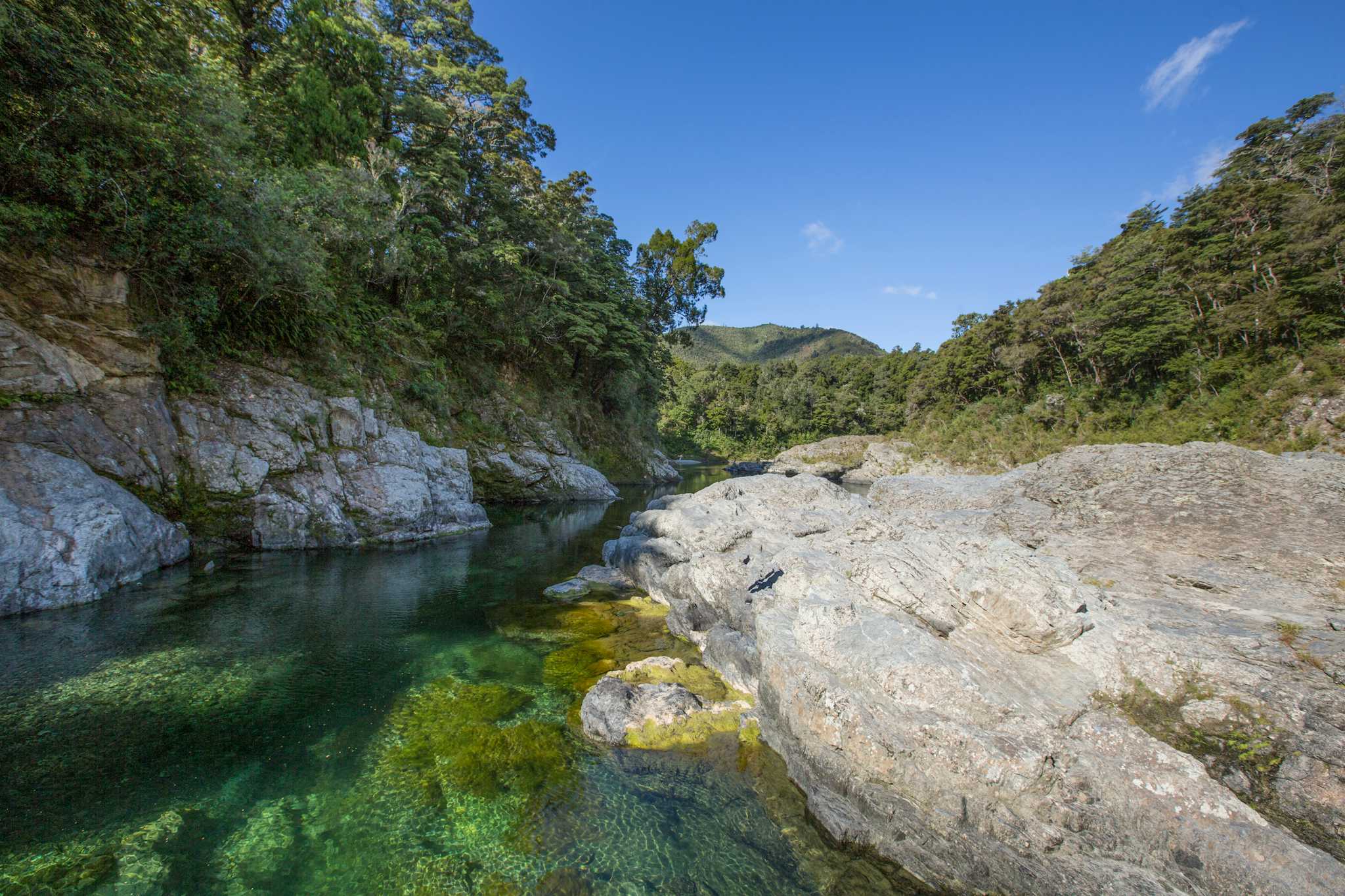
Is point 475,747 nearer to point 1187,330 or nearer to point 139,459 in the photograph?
point 139,459

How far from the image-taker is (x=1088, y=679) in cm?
495

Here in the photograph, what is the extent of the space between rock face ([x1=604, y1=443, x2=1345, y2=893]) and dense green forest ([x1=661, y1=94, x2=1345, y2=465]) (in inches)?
1102

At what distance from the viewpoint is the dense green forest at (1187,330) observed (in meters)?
25.4

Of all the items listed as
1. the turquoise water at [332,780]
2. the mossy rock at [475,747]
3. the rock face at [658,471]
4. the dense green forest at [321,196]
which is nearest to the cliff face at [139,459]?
the dense green forest at [321,196]

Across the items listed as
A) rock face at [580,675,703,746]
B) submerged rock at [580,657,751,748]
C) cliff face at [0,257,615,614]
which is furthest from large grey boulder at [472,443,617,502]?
rock face at [580,675,703,746]

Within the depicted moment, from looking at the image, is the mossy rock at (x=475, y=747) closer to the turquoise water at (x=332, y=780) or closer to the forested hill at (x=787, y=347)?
the turquoise water at (x=332, y=780)

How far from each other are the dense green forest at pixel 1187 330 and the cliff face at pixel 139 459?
41.5 m

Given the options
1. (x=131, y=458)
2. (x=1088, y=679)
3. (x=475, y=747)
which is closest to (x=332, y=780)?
(x=475, y=747)

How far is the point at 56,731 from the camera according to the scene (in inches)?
226

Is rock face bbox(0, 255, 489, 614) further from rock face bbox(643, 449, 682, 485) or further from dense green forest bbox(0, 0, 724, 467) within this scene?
rock face bbox(643, 449, 682, 485)

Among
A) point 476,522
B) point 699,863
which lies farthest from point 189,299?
point 699,863

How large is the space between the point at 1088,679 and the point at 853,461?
51.6 m

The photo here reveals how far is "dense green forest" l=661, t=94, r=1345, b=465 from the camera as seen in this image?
25.4 metres

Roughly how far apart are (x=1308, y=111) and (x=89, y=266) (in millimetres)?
65546
